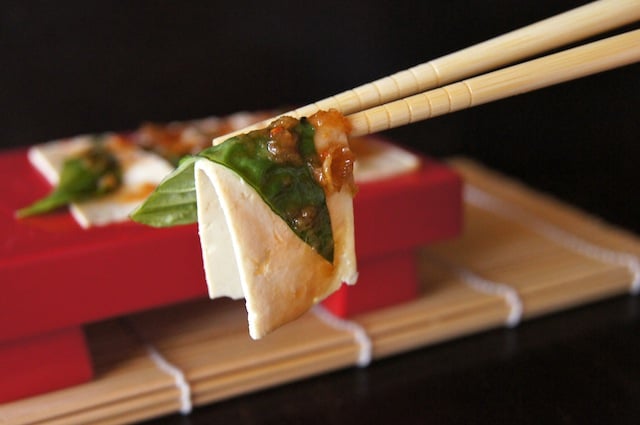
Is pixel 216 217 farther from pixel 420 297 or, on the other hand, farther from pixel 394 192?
pixel 420 297

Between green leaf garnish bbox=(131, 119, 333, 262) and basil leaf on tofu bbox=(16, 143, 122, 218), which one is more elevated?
green leaf garnish bbox=(131, 119, 333, 262)

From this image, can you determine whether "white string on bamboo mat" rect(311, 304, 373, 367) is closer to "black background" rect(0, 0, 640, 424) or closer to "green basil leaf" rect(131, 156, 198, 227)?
"green basil leaf" rect(131, 156, 198, 227)

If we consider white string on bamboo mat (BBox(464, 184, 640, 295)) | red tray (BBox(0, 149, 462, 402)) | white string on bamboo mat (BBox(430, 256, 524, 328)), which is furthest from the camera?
white string on bamboo mat (BBox(464, 184, 640, 295))

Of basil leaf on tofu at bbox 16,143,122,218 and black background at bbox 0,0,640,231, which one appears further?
black background at bbox 0,0,640,231

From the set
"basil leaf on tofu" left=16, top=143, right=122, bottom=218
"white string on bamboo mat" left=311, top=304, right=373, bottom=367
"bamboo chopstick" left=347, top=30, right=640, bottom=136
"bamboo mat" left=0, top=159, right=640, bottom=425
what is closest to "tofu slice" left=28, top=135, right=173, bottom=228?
"basil leaf on tofu" left=16, top=143, right=122, bottom=218

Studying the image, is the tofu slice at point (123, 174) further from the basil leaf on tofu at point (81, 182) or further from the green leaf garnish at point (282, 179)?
the green leaf garnish at point (282, 179)

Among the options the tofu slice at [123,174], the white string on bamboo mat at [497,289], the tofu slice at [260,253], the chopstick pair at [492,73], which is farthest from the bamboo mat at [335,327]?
the chopstick pair at [492,73]
